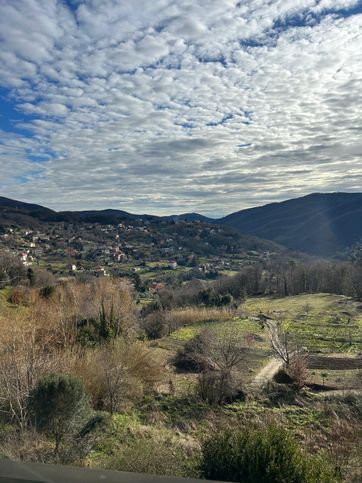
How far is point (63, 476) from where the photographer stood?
2088 mm

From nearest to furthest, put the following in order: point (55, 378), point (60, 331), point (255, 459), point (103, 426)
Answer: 1. point (255, 459)
2. point (55, 378)
3. point (103, 426)
4. point (60, 331)

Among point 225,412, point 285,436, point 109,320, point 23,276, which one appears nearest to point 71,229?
point 23,276

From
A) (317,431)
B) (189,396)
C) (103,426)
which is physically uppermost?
(103,426)

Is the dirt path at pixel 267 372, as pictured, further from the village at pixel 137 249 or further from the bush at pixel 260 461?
the village at pixel 137 249

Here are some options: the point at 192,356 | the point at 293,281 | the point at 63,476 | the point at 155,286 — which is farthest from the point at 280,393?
the point at 293,281

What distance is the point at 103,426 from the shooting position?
36.2 ft

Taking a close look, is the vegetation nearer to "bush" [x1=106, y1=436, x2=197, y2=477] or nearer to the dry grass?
"bush" [x1=106, y1=436, x2=197, y2=477]

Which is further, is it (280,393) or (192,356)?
(192,356)

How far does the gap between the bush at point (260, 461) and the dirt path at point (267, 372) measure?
55.2 ft

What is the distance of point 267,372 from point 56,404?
17822 mm

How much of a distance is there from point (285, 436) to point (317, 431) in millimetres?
8830

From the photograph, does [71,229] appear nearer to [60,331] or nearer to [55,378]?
[60,331]

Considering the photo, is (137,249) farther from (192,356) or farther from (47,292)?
(192,356)

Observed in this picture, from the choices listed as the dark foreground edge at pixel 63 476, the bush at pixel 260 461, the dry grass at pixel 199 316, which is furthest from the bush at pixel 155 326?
the dark foreground edge at pixel 63 476
